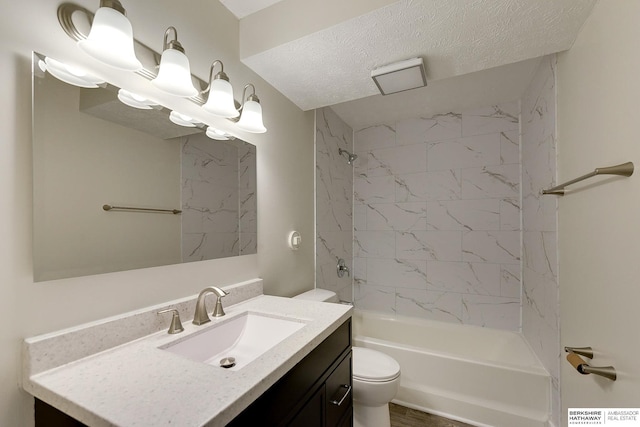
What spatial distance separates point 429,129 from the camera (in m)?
2.81

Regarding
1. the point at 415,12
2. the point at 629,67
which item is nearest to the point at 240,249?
the point at 415,12

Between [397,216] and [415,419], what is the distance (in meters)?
1.77

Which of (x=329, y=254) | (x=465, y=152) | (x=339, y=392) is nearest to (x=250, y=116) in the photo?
(x=339, y=392)

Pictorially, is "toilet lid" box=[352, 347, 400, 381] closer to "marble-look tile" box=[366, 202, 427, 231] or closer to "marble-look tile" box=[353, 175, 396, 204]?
"marble-look tile" box=[366, 202, 427, 231]

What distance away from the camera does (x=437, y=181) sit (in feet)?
9.09

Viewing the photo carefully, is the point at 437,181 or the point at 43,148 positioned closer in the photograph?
the point at 43,148

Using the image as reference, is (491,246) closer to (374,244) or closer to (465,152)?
(465,152)

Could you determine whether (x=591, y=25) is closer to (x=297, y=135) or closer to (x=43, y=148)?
(x=297, y=135)

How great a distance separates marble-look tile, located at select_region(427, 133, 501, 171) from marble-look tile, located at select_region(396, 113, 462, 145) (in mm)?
76

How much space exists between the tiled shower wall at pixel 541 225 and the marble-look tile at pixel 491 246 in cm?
12

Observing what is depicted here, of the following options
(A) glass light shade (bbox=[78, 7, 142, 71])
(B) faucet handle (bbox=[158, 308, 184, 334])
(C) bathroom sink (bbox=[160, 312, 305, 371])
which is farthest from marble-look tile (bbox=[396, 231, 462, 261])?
(A) glass light shade (bbox=[78, 7, 142, 71])

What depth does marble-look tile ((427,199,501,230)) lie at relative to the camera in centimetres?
255

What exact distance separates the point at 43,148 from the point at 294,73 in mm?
1229

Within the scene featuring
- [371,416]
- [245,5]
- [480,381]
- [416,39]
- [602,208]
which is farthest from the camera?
[480,381]
